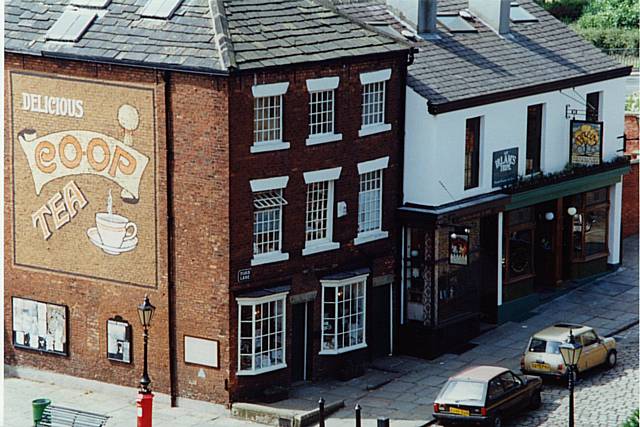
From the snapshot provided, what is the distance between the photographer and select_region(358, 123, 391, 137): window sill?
4091 centimetres

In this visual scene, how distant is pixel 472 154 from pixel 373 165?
12.4 feet

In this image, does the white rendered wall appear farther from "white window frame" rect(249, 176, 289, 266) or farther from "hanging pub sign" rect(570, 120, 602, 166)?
"white window frame" rect(249, 176, 289, 266)

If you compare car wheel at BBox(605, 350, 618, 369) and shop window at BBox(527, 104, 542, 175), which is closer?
car wheel at BBox(605, 350, 618, 369)

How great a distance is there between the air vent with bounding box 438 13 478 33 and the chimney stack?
1167 millimetres

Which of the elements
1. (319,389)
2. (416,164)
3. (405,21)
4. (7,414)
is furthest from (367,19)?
(7,414)

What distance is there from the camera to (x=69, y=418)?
117 ft

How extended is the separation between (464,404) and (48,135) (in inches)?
532

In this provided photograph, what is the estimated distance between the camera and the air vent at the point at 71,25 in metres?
39.3

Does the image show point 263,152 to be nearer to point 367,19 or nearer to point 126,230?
point 126,230

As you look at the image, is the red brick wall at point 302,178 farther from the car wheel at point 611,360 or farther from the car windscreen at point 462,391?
the car wheel at point 611,360

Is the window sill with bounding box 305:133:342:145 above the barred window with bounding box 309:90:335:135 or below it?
below

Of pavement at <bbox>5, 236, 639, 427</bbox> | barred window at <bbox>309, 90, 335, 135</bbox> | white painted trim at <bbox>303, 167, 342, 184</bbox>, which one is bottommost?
pavement at <bbox>5, 236, 639, 427</bbox>

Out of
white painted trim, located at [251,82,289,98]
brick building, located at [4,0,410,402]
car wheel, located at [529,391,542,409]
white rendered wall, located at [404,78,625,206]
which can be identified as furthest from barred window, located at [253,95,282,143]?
car wheel, located at [529,391,542,409]

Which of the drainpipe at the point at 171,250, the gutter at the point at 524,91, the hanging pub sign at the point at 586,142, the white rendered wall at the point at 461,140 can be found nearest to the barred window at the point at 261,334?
the drainpipe at the point at 171,250
